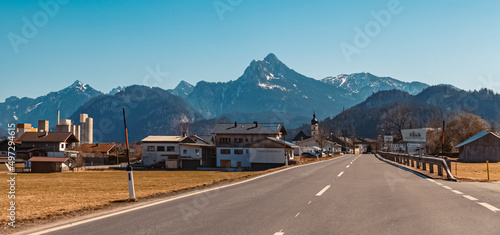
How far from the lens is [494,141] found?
58656mm

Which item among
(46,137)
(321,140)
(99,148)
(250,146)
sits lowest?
(99,148)

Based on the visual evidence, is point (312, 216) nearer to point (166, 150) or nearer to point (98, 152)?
point (166, 150)

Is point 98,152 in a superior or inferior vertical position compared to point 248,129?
inferior

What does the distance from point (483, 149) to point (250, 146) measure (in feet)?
143

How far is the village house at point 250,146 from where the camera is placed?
7725cm

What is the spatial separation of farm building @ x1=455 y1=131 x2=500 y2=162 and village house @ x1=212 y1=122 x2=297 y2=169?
31552 millimetres

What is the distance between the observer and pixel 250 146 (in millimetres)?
80438

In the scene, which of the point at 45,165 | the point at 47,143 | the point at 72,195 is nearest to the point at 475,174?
the point at 72,195

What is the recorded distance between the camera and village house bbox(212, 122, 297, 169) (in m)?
77.2

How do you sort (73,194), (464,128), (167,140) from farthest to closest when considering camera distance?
(167,140) → (464,128) → (73,194)

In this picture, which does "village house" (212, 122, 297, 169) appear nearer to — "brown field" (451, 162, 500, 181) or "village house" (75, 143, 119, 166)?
"village house" (75, 143, 119, 166)

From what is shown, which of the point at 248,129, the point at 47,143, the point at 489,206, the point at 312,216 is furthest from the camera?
the point at 47,143

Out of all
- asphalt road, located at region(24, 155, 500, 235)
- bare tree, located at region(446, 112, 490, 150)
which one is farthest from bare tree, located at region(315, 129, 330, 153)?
asphalt road, located at region(24, 155, 500, 235)

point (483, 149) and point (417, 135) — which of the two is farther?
point (417, 135)
